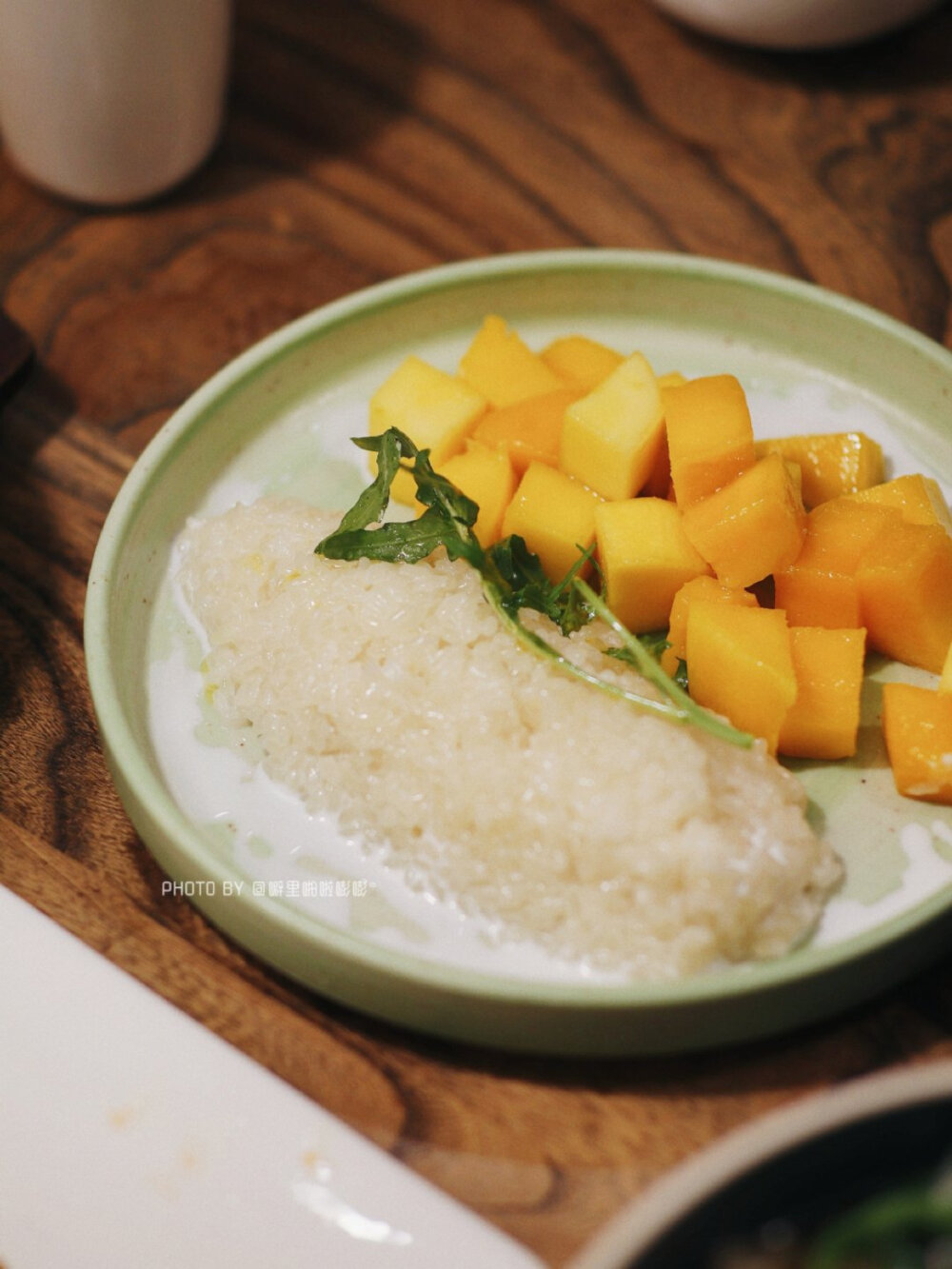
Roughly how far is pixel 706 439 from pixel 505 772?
1.61 feet

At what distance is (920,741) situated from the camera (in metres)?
1.30

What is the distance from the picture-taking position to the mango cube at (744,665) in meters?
1.30

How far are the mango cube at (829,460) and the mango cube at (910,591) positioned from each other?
0.15 meters

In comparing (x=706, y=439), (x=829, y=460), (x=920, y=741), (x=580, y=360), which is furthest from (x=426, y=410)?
(x=920, y=741)

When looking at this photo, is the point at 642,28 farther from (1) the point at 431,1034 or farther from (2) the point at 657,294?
(1) the point at 431,1034

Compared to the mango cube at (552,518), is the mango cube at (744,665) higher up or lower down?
higher up

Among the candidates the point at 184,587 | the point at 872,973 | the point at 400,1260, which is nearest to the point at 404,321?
the point at 184,587

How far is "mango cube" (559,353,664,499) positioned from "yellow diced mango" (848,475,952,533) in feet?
0.89

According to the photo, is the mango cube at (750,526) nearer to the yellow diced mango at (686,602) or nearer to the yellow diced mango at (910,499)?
the yellow diced mango at (686,602)

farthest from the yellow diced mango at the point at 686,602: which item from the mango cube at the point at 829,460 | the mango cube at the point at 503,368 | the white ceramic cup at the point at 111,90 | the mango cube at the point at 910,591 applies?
the white ceramic cup at the point at 111,90

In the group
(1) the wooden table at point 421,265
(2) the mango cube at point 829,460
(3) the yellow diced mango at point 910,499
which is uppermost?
(3) the yellow diced mango at point 910,499

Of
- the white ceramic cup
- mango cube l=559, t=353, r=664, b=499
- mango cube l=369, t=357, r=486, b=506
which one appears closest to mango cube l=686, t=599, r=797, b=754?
mango cube l=559, t=353, r=664, b=499

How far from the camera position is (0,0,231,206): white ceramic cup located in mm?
1848

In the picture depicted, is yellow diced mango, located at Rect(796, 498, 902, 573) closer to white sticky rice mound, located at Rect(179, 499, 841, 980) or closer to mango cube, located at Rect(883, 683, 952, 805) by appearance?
mango cube, located at Rect(883, 683, 952, 805)
